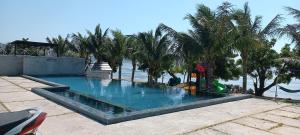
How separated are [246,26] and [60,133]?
41.9 ft

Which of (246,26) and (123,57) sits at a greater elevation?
(246,26)

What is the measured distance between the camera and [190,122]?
7.25 metres

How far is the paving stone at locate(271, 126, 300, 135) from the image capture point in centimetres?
660

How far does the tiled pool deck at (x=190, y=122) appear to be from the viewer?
20.7 feet

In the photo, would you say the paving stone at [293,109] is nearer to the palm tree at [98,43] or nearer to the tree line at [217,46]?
the tree line at [217,46]

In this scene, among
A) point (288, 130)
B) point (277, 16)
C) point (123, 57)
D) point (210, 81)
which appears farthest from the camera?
point (123, 57)

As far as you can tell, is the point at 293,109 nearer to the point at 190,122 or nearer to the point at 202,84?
the point at 190,122

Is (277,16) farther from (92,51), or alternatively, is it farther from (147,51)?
(92,51)

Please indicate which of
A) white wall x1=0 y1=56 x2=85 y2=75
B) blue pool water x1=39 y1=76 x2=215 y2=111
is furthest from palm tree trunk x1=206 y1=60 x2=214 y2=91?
white wall x1=0 y1=56 x2=85 y2=75

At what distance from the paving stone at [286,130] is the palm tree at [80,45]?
780 inches

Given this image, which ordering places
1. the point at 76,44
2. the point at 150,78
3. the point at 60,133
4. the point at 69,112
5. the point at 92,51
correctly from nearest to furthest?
the point at 60,133
the point at 69,112
the point at 150,78
the point at 92,51
the point at 76,44

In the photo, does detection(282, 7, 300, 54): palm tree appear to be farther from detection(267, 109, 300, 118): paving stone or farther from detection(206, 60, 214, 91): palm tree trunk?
detection(267, 109, 300, 118): paving stone

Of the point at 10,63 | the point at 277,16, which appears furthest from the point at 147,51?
the point at 10,63

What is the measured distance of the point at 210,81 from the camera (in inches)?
589
